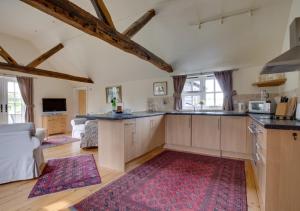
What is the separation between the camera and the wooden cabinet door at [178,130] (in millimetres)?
3789

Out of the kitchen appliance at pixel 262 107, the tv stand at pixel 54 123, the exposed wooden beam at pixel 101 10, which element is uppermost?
the exposed wooden beam at pixel 101 10

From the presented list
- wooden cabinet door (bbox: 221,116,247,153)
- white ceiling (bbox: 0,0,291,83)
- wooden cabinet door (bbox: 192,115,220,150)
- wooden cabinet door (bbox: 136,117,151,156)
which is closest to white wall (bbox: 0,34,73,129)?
white ceiling (bbox: 0,0,291,83)

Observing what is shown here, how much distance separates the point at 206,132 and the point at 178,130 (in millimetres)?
656

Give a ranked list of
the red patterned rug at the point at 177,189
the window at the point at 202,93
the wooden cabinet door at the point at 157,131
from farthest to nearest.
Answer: the window at the point at 202,93
the wooden cabinet door at the point at 157,131
the red patterned rug at the point at 177,189

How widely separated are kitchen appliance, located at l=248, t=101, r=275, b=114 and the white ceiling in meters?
1.14

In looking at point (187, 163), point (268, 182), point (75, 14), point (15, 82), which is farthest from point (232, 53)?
point (15, 82)

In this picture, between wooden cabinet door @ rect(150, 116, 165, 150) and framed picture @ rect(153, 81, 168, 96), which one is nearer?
wooden cabinet door @ rect(150, 116, 165, 150)

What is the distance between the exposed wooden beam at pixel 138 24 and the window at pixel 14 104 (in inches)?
209

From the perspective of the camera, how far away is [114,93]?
21.1 feet

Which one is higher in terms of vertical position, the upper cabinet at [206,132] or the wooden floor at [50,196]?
the upper cabinet at [206,132]

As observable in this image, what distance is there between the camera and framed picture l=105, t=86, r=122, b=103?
6.26m

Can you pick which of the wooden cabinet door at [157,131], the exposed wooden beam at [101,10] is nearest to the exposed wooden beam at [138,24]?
the exposed wooden beam at [101,10]

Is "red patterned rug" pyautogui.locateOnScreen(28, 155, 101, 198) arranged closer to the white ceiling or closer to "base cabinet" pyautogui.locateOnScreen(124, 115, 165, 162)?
"base cabinet" pyautogui.locateOnScreen(124, 115, 165, 162)

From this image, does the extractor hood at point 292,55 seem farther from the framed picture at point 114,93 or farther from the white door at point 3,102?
the white door at point 3,102
